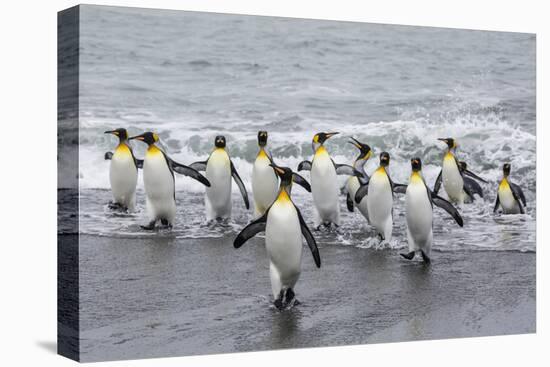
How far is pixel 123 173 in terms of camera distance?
6973 millimetres

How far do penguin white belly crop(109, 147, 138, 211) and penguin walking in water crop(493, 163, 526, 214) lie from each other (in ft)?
9.78

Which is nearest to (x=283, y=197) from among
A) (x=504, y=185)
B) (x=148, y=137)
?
(x=148, y=137)

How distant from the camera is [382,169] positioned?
7.73 metres

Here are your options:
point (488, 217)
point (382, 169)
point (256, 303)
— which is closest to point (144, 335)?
point (256, 303)

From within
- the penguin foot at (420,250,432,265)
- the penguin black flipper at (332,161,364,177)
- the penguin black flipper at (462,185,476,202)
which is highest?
the penguin black flipper at (332,161,364,177)

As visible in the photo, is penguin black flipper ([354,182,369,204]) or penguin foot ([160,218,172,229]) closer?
penguin foot ([160,218,172,229])

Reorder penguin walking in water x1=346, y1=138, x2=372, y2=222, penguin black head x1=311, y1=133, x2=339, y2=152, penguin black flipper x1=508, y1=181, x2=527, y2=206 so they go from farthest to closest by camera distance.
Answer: penguin black flipper x1=508, y1=181, x2=527, y2=206 → penguin walking in water x1=346, y1=138, x2=372, y2=222 → penguin black head x1=311, y1=133, x2=339, y2=152

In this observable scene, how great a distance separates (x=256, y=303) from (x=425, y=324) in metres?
1.37

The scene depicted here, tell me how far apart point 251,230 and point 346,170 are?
3.61ft

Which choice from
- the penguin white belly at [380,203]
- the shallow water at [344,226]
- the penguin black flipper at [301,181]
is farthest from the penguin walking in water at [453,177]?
the penguin black flipper at [301,181]

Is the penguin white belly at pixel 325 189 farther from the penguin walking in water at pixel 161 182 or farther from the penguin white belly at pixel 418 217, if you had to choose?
the penguin walking in water at pixel 161 182

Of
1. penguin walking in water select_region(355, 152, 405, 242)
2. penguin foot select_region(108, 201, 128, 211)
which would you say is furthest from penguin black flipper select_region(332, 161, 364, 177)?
penguin foot select_region(108, 201, 128, 211)

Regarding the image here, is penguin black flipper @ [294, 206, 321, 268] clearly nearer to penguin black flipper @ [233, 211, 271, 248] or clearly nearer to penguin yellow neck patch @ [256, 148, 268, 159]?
penguin black flipper @ [233, 211, 271, 248]

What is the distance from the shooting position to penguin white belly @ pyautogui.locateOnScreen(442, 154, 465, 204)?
788 cm
